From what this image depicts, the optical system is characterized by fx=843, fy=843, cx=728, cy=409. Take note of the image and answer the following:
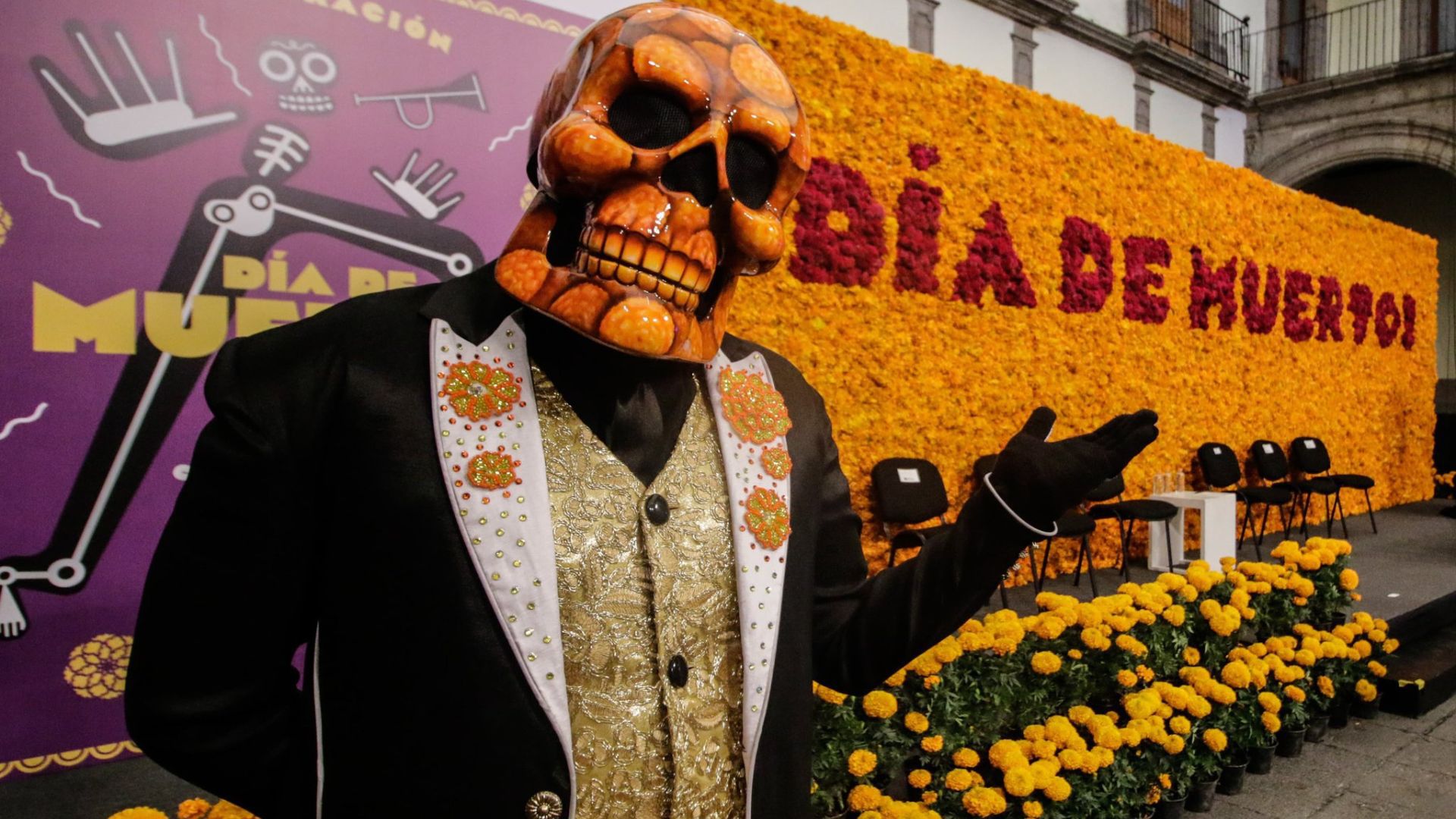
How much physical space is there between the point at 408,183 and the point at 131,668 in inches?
94.5

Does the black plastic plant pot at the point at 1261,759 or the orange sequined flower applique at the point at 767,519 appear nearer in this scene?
the orange sequined flower applique at the point at 767,519

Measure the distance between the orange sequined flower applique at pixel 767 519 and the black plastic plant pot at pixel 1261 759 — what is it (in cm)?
306

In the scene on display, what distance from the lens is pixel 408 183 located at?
115 inches

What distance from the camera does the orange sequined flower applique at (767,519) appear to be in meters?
0.95

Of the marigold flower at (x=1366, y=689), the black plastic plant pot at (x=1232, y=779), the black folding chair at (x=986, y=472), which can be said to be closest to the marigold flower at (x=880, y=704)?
the black plastic plant pot at (x=1232, y=779)

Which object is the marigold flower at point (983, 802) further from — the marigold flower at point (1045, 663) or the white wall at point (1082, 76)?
the white wall at point (1082, 76)

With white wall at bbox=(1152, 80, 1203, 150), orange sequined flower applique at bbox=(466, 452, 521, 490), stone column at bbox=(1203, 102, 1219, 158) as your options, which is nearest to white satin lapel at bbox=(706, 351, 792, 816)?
orange sequined flower applique at bbox=(466, 452, 521, 490)

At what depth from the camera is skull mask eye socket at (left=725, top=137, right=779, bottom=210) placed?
0.95 meters

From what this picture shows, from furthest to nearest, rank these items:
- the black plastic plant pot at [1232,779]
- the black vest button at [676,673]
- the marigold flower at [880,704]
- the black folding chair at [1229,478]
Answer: the black folding chair at [1229,478] < the black plastic plant pot at [1232,779] < the marigold flower at [880,704] < the black vest button at [676,673]

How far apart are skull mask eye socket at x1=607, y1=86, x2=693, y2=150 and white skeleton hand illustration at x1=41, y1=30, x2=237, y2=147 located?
232cm

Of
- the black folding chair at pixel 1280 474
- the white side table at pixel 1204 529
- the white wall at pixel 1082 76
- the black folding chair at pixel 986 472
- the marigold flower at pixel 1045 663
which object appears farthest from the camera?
the white wall at pixel 1082 76

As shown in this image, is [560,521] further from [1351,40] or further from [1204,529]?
[1351,40]

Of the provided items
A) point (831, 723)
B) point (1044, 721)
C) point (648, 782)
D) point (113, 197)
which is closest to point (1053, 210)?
point (1044, 721)

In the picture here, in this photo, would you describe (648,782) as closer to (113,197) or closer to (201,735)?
(201,735)
